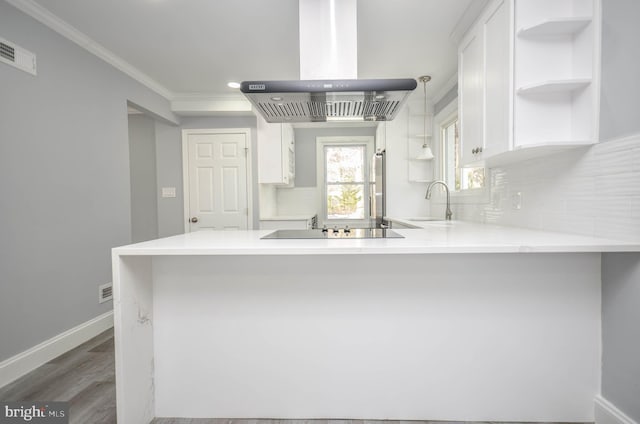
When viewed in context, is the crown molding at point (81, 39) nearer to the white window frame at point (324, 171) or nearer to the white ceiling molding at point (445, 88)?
the white window frame at point (324, 171)

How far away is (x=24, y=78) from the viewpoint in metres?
1.91

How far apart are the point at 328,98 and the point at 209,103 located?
265cm

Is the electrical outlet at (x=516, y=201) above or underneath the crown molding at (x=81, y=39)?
underneath

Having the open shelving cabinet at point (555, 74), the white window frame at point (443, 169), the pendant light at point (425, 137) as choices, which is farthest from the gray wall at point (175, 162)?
the open shelving cabinet at point (555, 74)

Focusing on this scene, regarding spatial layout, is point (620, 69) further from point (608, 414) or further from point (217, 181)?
point (217, 181)

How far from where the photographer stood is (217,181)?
3.99m

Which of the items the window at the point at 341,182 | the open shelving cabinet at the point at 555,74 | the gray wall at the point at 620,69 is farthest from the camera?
the window at the point at 341,182

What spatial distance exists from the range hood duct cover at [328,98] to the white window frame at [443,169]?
1.15 meters

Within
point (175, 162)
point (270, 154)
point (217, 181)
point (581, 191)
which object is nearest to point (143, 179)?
point (175, 162)

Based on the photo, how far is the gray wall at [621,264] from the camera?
45.7 inches

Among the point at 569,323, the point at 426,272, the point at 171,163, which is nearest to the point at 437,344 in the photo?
the point at 426,272

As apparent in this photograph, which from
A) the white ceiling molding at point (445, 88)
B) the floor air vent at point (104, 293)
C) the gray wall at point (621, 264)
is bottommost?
the floor air vent at point (104, 293)

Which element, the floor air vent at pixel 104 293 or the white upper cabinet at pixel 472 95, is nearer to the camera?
the white upper cabinet at pixel 472 95

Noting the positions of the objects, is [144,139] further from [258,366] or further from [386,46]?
[258,366]
